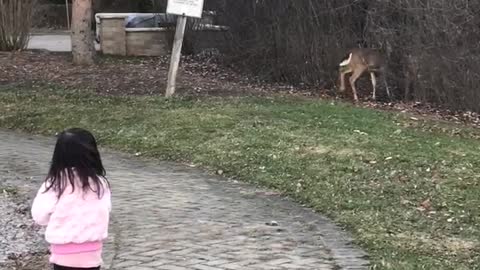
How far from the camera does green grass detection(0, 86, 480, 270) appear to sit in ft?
21.9

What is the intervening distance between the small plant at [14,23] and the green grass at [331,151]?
17.1 ft

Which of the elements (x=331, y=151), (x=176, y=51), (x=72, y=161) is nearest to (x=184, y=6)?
(x=176, y=51)

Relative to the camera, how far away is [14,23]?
20.5 meters

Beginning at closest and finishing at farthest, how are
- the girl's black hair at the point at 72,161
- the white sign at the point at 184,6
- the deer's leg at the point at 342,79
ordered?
the girl's black hair at the point at 72,161, the white sign at the point at 184,6, the deer's leg at the point at 342,79

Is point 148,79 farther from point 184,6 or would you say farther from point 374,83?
point 374,83

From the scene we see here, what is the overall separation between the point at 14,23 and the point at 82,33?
3.38 m

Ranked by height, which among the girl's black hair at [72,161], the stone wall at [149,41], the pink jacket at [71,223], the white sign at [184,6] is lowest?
the stone wall at [149,41]

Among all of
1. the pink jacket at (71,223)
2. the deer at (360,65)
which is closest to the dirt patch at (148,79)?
the deer at (360,65)

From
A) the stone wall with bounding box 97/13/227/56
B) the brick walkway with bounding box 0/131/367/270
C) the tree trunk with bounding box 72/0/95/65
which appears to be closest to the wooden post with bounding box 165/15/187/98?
the tree trunk with bounding box 72/0/95/65

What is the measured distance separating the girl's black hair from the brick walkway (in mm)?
1586

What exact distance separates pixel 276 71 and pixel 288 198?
35.2 feet

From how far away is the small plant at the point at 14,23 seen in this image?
65.8 ft

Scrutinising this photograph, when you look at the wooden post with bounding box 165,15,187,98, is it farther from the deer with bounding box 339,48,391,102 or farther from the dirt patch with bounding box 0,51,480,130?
the deer with bounding box 339,48,391,102

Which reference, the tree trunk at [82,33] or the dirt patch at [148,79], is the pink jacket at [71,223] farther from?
the tree trunk at [82,33]
